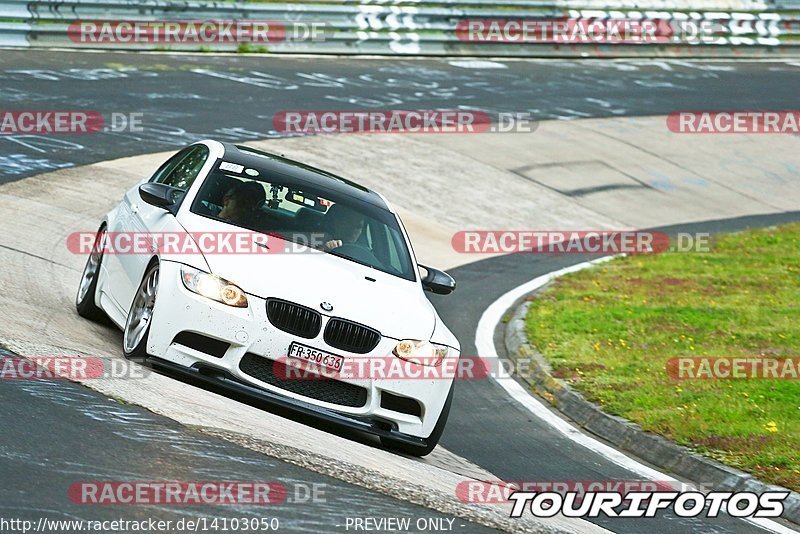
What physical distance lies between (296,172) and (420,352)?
84.2 inches

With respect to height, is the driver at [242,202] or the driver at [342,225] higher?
the driver at [242,202]

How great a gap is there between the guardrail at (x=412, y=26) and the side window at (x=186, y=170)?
44.5ft

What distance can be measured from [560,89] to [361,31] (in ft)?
14.6

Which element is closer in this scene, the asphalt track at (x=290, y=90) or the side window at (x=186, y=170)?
the side window at (x=186, y=170)

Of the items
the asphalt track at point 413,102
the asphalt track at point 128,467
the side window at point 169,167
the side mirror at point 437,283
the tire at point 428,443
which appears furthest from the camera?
the side window at point 169,167

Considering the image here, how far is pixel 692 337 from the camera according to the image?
12734 millimetres

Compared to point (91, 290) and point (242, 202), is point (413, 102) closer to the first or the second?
point (91, 290)
